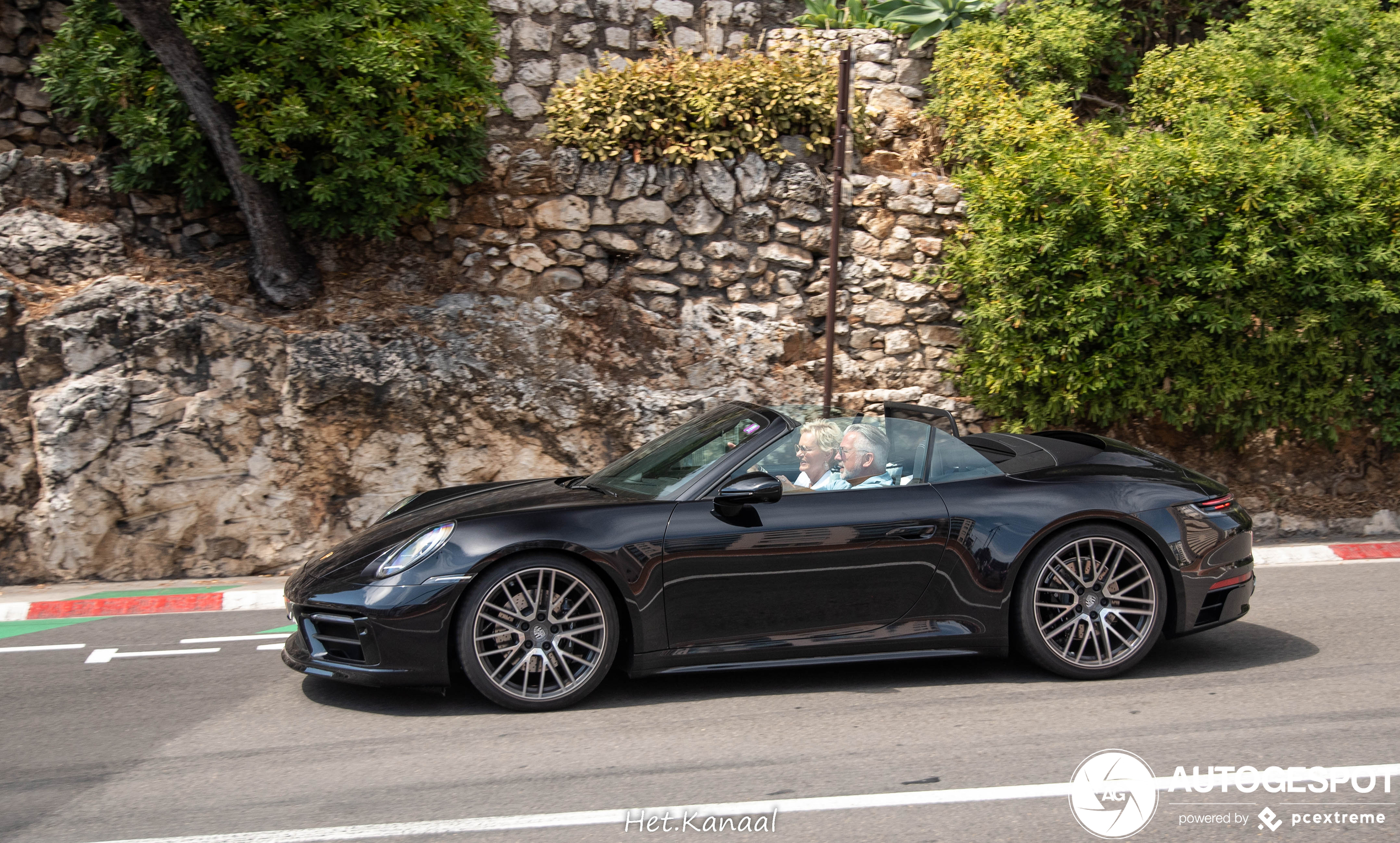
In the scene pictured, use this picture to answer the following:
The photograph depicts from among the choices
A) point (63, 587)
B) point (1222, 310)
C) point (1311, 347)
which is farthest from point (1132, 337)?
point (63, 587)

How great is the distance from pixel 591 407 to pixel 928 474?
13.8 ft

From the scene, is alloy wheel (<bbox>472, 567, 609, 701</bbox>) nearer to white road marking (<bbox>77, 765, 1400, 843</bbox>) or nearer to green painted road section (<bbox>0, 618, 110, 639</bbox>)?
white road marking (<bbox>77, 765, 1400, 843</bbox>)

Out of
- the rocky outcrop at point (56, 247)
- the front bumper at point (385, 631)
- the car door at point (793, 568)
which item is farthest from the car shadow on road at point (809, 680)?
the rocky outcrop at point (56, 247)

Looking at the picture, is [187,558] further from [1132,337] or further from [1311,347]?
[1311,347]

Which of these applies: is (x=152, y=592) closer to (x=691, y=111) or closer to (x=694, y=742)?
(x=694, y=742)

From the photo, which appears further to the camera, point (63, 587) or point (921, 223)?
point (921, 223)

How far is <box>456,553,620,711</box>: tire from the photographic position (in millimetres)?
4527

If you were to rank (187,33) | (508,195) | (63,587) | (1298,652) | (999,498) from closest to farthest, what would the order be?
1. (999,498)
2. (1298,652)
3. (63,587)
4. (187,33)
5. (508,195)

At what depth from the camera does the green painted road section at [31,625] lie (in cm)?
643

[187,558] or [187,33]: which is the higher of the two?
[187,33]

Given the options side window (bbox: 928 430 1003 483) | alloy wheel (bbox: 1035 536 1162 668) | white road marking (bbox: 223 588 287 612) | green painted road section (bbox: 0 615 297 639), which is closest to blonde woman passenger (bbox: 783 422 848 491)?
side window (bbox: 928 430 1003 483)

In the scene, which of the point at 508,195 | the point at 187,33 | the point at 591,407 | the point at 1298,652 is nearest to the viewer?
the point at 1298,652

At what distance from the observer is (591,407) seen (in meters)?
8.65

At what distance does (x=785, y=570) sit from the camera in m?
4.66
